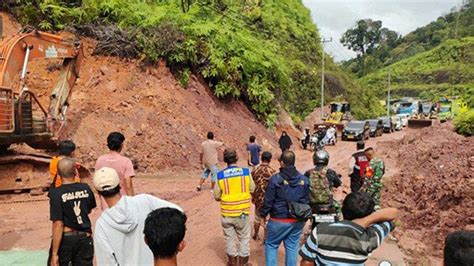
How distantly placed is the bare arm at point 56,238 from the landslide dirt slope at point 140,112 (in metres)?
9.75

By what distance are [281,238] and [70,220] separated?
259 centimetres

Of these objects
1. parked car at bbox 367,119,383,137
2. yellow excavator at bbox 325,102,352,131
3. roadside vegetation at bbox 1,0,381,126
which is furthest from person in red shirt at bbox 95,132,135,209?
parked car at bbox 367,119,383,137

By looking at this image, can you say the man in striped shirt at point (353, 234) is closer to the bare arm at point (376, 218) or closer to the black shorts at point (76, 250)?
the bare arm at point (376, 218)

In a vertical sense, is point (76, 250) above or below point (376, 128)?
above

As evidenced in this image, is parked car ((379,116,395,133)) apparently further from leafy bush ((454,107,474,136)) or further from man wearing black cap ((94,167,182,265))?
man wearing black cap ((94,167,182,265))

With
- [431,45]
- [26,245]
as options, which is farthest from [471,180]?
[431,45]

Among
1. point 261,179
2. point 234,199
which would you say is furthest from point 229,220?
point 261,179

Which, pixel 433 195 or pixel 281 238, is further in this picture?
pixel 433 195

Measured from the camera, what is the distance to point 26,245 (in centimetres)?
766

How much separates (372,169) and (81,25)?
13.6 m

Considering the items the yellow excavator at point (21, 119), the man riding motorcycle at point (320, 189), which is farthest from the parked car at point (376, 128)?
the man riding motorcycle at point (320, 189)

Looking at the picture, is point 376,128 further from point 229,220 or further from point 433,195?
point 229,220

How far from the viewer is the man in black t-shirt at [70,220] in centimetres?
432

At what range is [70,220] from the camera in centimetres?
439
